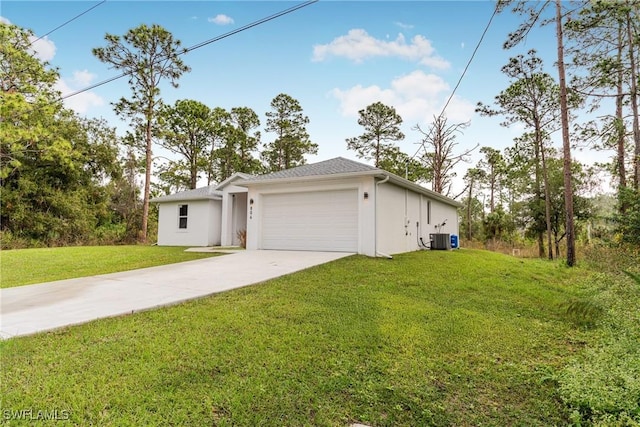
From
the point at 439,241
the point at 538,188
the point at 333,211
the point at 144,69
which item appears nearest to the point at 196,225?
the point at 333,211

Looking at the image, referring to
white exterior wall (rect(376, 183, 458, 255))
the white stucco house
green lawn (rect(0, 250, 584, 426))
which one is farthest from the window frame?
green lawn (rect(0, 250, 584, 426))

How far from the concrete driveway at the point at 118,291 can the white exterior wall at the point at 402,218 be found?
8.73ft

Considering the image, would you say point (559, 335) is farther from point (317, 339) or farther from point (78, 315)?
point (78, 315)

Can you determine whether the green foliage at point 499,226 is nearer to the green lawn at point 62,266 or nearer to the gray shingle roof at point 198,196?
the gray shingle roof at point 198,196

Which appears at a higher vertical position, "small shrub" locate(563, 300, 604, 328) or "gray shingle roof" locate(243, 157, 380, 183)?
"gray shingle roof" locate(243, 157, 380, 183)

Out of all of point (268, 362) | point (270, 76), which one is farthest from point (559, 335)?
point (270, 76)

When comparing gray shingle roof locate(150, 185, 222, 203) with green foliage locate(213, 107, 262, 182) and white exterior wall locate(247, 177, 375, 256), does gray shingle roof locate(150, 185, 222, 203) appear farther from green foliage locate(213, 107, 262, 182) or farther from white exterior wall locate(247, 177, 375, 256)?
green foliage locate(213, 107, 262, 182)

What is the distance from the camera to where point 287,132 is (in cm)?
2517

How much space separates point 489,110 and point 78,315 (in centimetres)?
2001

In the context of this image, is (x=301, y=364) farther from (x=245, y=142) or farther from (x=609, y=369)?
(x=245, y=142)

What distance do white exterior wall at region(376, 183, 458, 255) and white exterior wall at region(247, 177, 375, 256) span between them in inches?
11.6

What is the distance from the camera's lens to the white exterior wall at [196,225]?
15266mm

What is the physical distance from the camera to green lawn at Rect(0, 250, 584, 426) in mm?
2271

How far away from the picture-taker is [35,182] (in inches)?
678
